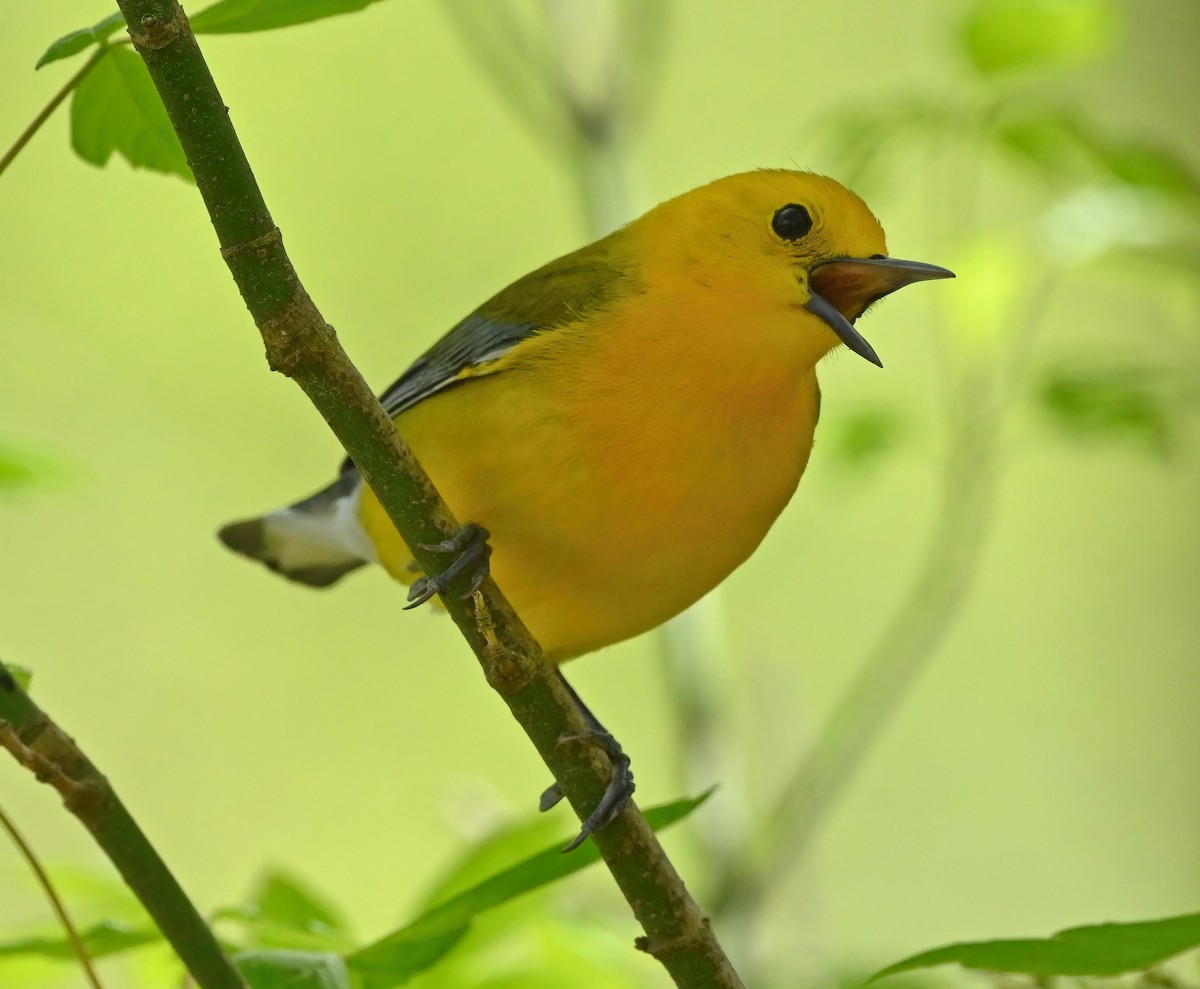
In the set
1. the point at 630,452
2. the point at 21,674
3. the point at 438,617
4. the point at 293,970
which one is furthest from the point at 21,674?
the point at 438,617

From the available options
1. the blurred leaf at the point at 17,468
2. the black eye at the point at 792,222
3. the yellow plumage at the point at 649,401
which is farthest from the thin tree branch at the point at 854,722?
the blurred leaf at the point at 17,468

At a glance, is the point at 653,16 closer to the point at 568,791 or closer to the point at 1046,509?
the point at 568,791

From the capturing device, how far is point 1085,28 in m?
3.10

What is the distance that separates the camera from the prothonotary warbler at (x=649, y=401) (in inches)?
85.8

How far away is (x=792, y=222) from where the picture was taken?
2422 mm

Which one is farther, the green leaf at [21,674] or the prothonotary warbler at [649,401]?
the prothonotary warbler at [649,401]

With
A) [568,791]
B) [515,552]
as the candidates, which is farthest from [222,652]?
[568,791]

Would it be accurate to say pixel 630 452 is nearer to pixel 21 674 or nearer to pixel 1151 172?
pixel 21 674

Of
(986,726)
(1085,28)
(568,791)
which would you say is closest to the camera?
(568,791)

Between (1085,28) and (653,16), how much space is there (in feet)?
4.17

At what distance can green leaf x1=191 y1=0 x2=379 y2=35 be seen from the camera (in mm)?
1404

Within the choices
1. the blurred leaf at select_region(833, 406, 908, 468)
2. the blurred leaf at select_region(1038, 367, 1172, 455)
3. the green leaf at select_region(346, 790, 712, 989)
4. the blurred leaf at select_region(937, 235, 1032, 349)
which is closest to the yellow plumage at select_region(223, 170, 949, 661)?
the green leaf at select_region(346, 790, 712, 989)

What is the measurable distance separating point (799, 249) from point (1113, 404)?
3.37 ft

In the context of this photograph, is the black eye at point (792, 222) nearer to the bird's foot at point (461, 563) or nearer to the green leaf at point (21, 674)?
the bird's foot at point (461, 563)
